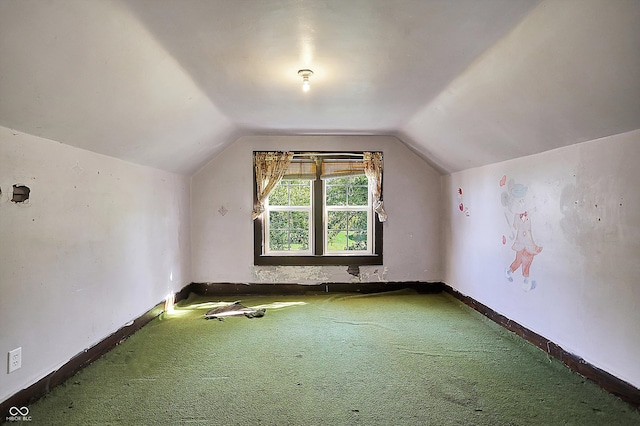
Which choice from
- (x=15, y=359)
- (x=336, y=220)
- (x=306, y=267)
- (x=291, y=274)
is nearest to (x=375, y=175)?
(x=336, y=220)

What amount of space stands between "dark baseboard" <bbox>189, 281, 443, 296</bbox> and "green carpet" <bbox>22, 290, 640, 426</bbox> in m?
1.23

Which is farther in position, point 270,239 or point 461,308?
point 270,239

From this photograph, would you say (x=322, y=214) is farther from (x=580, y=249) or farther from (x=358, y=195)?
(x=580, y=249)

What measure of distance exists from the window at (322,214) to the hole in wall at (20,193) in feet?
10.8

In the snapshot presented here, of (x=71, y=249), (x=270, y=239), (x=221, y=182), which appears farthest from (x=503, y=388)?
(x=221, y=182)

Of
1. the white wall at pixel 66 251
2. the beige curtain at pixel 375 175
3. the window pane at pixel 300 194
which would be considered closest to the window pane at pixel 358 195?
the beige curtain at pixel 375 175

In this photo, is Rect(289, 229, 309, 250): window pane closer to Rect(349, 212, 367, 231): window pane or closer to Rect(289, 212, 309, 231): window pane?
Rect(289, 212, 309, 231): window pane

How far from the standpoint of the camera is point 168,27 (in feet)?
7.07

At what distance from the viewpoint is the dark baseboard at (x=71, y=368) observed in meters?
2.34

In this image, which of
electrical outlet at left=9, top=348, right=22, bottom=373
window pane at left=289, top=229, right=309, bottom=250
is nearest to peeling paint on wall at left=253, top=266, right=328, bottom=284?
window pane at left=289, top=229, right=309, bottom=250

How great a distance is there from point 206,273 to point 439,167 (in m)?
3.45

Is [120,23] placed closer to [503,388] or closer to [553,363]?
[503,388]

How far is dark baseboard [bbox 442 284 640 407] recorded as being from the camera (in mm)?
2438

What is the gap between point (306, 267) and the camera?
220 inches
